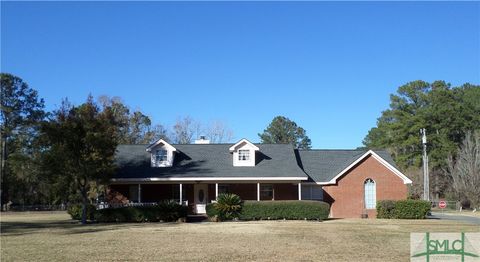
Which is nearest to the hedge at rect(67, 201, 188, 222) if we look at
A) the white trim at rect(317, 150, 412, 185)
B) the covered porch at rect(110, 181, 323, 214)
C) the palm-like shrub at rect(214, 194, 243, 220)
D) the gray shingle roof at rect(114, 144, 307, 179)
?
the palm-like shrub at rect(214, 194, 243, 220)

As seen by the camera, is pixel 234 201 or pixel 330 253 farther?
pixel 234 201

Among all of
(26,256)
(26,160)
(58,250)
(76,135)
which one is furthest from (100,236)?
(26,160)

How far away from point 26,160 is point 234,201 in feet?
147

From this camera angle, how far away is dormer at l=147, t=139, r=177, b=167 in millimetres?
40844

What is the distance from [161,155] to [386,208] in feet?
55.3

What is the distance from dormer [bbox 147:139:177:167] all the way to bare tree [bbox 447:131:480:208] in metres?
33.6

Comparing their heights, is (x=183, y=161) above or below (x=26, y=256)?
above

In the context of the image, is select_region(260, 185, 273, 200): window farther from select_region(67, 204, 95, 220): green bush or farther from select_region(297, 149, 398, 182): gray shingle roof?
select_region(67, 204, 95, 220): green bush

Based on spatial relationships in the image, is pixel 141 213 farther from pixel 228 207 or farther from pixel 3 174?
pixel 3 174

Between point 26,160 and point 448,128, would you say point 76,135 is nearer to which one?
point 26,160

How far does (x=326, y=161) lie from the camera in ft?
143

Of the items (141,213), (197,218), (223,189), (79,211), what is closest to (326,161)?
(223,189)

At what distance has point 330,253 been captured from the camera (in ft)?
56.9

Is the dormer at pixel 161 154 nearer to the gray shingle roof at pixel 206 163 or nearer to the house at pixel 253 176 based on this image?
the house at pixel 253 176
